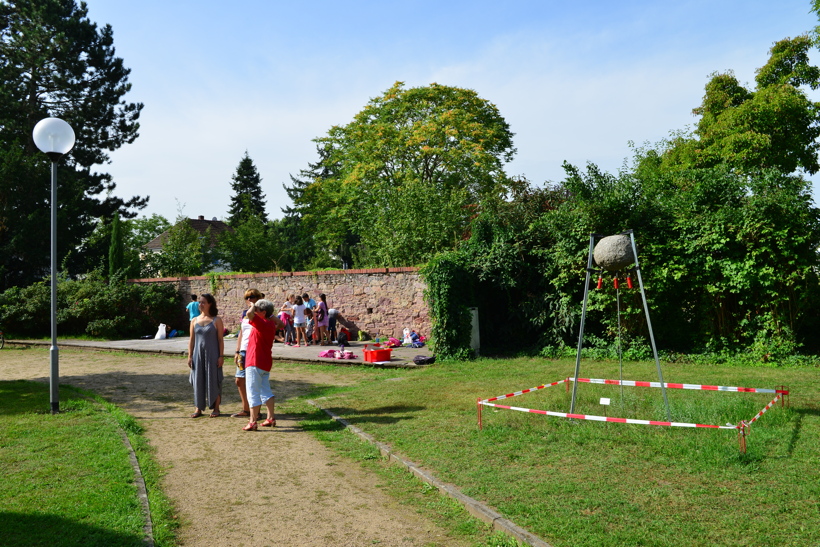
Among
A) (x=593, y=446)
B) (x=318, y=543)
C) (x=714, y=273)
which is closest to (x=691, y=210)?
(x=714, y=273)

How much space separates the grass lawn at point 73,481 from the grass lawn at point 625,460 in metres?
2.57

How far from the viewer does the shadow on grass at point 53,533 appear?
4.07m

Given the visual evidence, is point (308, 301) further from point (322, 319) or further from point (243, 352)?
point (243, 352)

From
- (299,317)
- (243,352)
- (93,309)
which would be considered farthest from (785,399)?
(93,309)

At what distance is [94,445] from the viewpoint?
6676mm

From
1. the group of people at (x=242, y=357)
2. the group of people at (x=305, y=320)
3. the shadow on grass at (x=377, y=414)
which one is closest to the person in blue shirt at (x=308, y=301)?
the group of people at (x=305, y=320)

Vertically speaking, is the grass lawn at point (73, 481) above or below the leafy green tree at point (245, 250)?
below

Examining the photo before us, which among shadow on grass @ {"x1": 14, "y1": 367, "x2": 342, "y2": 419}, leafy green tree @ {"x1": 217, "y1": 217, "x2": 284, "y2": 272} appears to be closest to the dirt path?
shadow on grass @ {"x1": 14, "y1": 367, "x2": 342, "y2": 419}

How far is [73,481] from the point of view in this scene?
539 centimetres

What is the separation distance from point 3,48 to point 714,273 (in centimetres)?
3340

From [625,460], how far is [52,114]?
1370 inches

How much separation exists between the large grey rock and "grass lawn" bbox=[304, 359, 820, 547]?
1824 mm

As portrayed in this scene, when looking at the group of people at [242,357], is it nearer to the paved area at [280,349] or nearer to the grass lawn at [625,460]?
the grass lawn at [625,460]

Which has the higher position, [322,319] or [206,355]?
[322,319]
